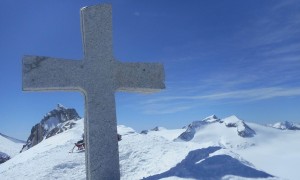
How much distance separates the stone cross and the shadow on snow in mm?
1601

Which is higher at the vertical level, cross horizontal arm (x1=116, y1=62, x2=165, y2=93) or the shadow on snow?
cross horizontal arm (x1=116, y1=62, x2=165, y2=93)

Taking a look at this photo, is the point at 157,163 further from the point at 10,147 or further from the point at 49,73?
the point at 10,147

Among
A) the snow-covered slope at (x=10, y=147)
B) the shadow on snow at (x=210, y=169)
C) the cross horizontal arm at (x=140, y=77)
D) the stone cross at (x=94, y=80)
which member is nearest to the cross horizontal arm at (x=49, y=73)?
the stone cross at (x=94, y=80)

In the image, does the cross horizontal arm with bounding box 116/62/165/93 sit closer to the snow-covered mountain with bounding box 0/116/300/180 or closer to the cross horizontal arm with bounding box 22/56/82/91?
the cross horizontal arm with bounding box 22/56/82/91

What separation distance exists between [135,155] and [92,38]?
A: 14.1 ft

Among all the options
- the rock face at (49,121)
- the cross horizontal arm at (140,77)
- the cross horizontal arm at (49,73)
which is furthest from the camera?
the rock face at (49,121)

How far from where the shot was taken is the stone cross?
6109 millimetres

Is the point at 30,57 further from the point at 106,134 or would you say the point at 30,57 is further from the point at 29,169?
the point at 29,169

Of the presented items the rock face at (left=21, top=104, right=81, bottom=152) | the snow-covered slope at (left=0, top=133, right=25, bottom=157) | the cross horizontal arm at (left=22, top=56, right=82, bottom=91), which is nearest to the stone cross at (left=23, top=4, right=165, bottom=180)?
the cross horizontal arm at (left=22, top=56, right=82, bottom=91)

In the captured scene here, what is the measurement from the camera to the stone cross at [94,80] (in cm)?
611

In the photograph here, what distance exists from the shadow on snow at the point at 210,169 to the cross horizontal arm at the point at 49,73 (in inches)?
102

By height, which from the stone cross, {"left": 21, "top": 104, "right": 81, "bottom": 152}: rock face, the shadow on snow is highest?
{"left": 21, "top": 104, "right": 81, "bottom": 152}: rock face

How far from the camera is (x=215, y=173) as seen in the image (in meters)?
7.30

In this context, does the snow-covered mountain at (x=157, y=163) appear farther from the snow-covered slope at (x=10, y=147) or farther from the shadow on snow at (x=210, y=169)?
the snow-covered slope at (x=10, y=147)
